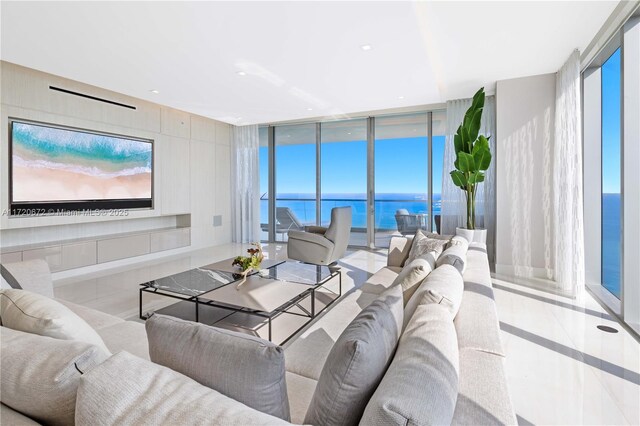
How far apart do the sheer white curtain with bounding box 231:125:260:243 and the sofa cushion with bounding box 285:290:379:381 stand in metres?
5.18

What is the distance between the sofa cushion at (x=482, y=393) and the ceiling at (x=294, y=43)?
8.49 feet

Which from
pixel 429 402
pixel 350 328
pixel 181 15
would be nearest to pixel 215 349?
pixel 350 328

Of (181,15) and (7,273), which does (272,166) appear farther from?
(7,273)

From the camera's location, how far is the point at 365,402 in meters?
0.91

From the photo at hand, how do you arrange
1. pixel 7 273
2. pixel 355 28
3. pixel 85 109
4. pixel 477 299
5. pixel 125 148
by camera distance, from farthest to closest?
→ pixel 125 148
pixel 85 109
pixel 355 28
pixel 7 273
pixel 477 299

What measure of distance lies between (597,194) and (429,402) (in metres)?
4.50

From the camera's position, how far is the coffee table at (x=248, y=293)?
8.64 feet

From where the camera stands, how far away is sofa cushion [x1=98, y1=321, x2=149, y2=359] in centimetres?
168

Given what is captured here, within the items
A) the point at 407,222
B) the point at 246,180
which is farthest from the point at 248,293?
the point at 246,180

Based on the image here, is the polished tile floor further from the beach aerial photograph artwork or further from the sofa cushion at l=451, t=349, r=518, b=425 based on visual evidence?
the beach aerial photograph artwork

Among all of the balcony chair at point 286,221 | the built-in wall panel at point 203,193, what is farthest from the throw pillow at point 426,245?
the built-in wall panel at point 203,193

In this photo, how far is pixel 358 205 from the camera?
7031 millimetres

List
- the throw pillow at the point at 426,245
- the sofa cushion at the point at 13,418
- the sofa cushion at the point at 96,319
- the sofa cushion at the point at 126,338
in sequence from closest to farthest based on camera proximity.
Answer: the sofa cushion at the point at 13,418 < the sofa cushion at the point at 126,338 < the sofa cushion at the point at 96,319 < the throw pillow at the point at 426,245

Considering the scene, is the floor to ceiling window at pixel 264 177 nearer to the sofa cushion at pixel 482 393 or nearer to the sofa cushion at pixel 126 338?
the sofa cushion at pixel 126 338
